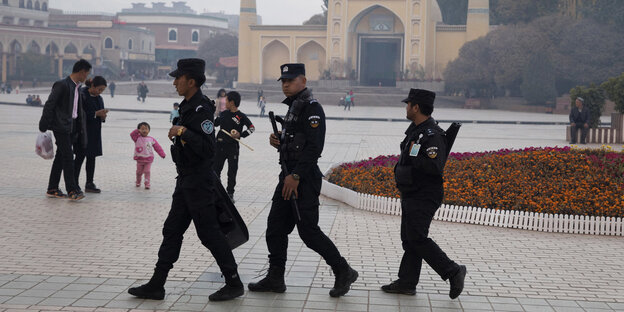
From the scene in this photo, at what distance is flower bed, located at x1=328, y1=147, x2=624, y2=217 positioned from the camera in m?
8.53

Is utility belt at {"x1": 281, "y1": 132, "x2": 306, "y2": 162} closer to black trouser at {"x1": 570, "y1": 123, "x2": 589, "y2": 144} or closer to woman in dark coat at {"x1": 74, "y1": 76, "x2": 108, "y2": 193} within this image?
woman in dark coat at {"x1": 74, "y1": 76, "x2": 108, "y2": 193}

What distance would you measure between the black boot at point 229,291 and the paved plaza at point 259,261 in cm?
6

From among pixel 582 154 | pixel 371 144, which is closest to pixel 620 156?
pixel 582 154

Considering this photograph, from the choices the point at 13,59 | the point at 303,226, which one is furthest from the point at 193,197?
the point at 13,59

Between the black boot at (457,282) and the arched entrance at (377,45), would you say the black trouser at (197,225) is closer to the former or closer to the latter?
the black boot at (457,282)

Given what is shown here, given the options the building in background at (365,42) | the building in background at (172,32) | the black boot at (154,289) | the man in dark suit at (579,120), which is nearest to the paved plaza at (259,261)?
the black boot at (154,289)

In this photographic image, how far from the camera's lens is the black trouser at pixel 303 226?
543 cm

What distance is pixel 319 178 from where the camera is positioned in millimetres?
5523

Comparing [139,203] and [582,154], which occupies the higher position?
[582,154]

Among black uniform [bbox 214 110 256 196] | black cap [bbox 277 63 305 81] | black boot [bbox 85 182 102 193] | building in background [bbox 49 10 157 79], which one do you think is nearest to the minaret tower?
building in background [bbox 49 10 157 79]

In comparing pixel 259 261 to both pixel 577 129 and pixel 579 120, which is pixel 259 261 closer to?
pixel 579 120

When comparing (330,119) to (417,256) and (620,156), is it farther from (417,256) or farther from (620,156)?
(417,256)

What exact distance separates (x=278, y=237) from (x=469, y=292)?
61.4 inches

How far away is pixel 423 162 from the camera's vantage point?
532 centimetres
